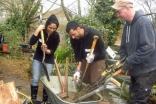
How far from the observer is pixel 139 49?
2871 mm

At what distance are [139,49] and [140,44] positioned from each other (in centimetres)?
6

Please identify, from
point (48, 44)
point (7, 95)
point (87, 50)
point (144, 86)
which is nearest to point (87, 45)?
point (87, 50)

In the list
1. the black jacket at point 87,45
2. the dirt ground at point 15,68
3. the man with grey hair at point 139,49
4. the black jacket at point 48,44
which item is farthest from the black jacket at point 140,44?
the dirt ground at point 15,68

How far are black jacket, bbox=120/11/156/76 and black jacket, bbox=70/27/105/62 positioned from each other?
67 cm

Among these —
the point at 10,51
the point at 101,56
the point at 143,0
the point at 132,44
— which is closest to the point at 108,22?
the point at 10,51

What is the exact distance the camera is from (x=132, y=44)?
121 inches

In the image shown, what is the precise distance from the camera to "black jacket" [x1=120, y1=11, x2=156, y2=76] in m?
2.82

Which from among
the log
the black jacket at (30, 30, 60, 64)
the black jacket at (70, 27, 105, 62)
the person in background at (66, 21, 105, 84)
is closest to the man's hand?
the person in background at (66, 21, 105, 84)

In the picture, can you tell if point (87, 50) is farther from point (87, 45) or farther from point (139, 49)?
point (139, 49)

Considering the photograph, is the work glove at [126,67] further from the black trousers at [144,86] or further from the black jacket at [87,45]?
the black jacket at [87,45]

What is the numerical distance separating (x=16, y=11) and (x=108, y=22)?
4761 mm

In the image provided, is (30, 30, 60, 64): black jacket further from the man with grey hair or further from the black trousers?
the black trousers

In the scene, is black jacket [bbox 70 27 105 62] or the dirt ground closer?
black jacket [bbox 70 27 105 62]

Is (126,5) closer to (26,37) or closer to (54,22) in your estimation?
(54,22)
